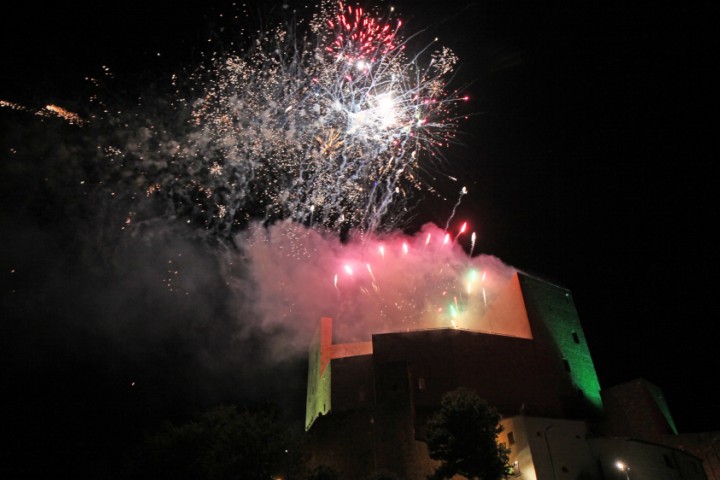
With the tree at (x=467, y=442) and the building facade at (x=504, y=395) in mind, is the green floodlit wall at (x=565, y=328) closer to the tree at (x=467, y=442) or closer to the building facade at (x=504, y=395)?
the building facade at (x=504, y=395)

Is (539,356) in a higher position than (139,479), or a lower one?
higher

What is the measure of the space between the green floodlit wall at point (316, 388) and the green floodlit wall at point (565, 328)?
15.5 metres

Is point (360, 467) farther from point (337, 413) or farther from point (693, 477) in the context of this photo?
point (693, 477)

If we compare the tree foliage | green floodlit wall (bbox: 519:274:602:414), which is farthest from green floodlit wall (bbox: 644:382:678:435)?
the tree foliage

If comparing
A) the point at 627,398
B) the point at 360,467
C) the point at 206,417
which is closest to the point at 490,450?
the point at 360,467

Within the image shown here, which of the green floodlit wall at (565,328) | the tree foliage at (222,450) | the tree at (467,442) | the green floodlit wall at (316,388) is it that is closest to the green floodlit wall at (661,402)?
the green floodlit wall at (565,328)

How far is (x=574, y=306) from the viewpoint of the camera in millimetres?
35250

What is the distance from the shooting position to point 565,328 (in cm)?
3300

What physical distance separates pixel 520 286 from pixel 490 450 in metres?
14.4

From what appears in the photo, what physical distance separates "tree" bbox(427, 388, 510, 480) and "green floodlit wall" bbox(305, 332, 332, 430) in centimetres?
1359

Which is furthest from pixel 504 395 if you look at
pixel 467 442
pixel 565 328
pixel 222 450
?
pixel 222 450

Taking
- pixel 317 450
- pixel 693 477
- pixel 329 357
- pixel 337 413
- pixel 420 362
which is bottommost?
pixel 693 477

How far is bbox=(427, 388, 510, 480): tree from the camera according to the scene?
2045cm

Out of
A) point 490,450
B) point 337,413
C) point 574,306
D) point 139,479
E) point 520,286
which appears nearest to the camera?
point 490,450
